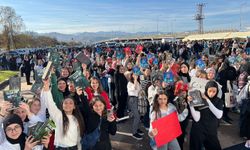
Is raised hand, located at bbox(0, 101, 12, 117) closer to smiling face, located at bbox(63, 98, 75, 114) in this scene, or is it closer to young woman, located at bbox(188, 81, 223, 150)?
smiling face, located at bbox(63, 98, 75, 114)

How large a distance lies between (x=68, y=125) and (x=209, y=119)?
2306 mm

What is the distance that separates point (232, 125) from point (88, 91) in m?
4.28

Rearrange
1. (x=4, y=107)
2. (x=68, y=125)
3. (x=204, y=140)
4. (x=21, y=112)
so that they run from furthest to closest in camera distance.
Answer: (x=204, y=140) < (x=21, y=112) < (x=68, y=125) < (x=4, y=107)

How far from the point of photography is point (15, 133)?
154 inches

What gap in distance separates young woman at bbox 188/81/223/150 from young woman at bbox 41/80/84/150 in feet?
6.27

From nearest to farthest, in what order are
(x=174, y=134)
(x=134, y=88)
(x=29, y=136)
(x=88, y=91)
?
(x=29, y=136) → (x=174, y=134) → (x=88, y=91) → (x=134, y=88)

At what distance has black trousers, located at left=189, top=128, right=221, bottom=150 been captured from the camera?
210 inches

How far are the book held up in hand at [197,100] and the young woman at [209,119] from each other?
0.21ft

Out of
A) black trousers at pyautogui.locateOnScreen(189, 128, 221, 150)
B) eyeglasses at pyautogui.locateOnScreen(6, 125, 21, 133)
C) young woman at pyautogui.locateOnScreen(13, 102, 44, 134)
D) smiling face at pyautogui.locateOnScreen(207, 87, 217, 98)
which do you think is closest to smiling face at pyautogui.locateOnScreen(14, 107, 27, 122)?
young woman at pyautogui.locateOnScreen(13, 102, 44, 134)

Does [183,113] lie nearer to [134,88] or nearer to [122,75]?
[134,88]

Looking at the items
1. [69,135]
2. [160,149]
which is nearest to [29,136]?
[69,135]

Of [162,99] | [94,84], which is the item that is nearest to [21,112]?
[94,84]

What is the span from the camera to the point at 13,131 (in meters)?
3.90

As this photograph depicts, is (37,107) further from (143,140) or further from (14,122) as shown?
(143,140)
